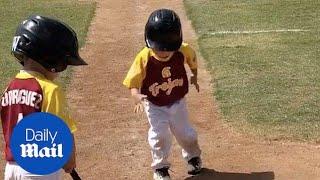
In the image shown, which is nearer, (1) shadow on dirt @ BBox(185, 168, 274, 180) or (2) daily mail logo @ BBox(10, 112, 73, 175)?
(2) daily mail logo @ BBox(10, 112, 73, 175)

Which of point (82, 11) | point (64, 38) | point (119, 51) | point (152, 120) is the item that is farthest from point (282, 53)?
point (64, 38)

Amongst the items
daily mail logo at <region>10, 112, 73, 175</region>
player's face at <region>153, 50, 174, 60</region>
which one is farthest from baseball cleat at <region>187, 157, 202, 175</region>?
daily mail logo at <region>10, 112, 73, 175</region>

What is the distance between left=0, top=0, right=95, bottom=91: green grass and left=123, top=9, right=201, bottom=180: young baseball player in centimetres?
399

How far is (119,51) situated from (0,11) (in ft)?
18.0

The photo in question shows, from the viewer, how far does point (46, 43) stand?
341 cm

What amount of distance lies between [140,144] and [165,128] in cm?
102

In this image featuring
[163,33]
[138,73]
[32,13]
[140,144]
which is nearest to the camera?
[163,33]

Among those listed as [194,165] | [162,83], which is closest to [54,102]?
[162,83]

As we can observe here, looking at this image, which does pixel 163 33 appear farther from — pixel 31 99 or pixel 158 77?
pixel 31 99

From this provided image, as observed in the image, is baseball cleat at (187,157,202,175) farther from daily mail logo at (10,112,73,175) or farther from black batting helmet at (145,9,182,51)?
daily mail logo at (10,112,73,175)

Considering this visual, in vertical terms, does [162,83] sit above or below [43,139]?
below

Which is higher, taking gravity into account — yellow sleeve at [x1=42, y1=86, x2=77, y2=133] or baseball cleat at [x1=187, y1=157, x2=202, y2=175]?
yellow sleeve at [x1=42, y1=86, x2=77, y2=133]

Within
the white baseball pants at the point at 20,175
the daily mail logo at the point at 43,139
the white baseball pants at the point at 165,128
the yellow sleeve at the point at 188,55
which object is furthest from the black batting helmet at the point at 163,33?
the daily mail logo at the point at 43,139

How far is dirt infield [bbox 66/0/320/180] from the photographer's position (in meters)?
5.67
